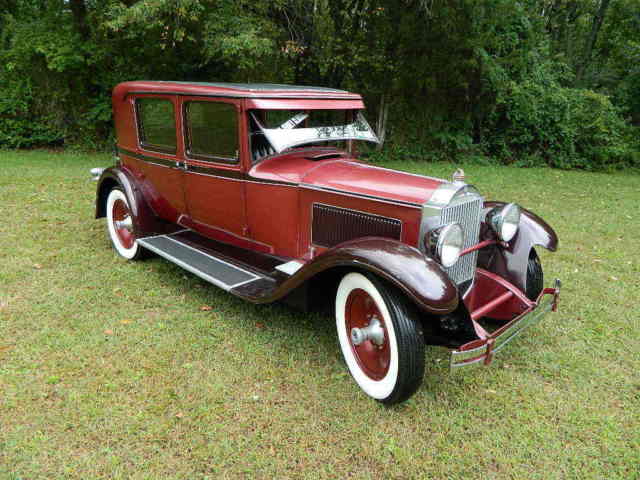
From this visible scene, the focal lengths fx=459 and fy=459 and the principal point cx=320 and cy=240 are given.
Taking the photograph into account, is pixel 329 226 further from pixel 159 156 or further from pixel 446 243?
pixel 159 156

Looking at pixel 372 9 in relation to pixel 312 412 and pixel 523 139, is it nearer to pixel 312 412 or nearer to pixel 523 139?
pixel 523 139

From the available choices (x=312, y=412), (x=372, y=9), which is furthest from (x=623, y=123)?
(x=312, y=412)

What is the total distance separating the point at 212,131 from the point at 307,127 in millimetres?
824

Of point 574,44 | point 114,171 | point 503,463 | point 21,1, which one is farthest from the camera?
point 574,44

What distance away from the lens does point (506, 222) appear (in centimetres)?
350

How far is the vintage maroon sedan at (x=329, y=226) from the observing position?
274cm

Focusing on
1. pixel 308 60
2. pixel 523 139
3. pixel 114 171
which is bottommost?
pixel 523 139

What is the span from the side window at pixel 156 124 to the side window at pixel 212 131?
0.26 meters

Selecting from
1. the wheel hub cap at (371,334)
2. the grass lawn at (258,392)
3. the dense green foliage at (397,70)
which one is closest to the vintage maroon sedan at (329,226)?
the wheel hub cap at (371,334)

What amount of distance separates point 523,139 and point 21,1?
44.6 feet

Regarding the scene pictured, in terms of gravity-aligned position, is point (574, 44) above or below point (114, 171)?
above

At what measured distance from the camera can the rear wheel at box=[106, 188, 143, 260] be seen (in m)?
4.96

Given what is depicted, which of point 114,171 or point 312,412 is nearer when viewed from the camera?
point 312,412

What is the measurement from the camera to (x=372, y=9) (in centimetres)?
1080
